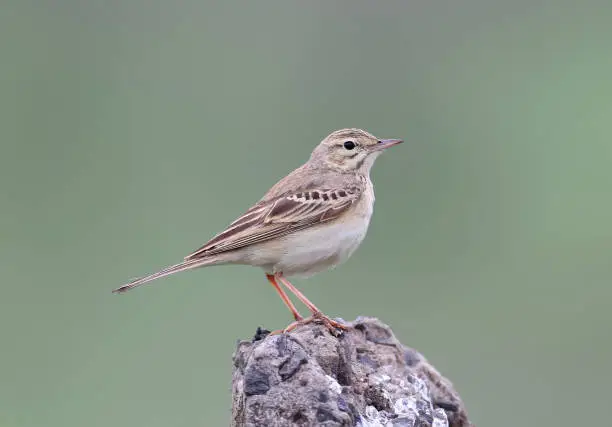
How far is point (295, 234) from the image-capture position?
10289mm

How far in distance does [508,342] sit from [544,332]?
0.91m

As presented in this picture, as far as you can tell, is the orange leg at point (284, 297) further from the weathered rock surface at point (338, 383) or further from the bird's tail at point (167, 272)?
the bird's tail at point (167, 272)

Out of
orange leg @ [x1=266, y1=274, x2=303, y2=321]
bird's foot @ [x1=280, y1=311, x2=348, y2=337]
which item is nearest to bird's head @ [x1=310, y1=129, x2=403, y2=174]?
orange leg @ [x1=266, y1=274, x2=303, y2=321]

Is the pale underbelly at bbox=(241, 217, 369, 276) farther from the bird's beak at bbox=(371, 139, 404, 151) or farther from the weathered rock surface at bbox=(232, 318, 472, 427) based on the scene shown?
the bird's beak at bbox=(371, 139, 404, 151)

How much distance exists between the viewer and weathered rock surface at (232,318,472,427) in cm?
783

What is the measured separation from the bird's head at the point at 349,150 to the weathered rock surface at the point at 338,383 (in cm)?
233

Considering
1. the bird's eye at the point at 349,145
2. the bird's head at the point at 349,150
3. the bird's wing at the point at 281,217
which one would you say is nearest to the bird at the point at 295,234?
the bird's wing at the point at 281,217

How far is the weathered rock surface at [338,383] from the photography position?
7.83 m

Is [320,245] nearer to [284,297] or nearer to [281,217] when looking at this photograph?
[281,217]

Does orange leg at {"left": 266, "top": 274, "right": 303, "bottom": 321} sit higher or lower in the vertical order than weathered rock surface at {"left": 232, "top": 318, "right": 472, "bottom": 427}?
higher

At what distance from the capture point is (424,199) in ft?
71.0

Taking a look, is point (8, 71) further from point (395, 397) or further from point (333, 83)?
point (395, 397)

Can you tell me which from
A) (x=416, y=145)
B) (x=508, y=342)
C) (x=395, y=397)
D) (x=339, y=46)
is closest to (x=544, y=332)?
(x=508, y=342)

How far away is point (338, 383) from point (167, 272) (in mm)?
2088
